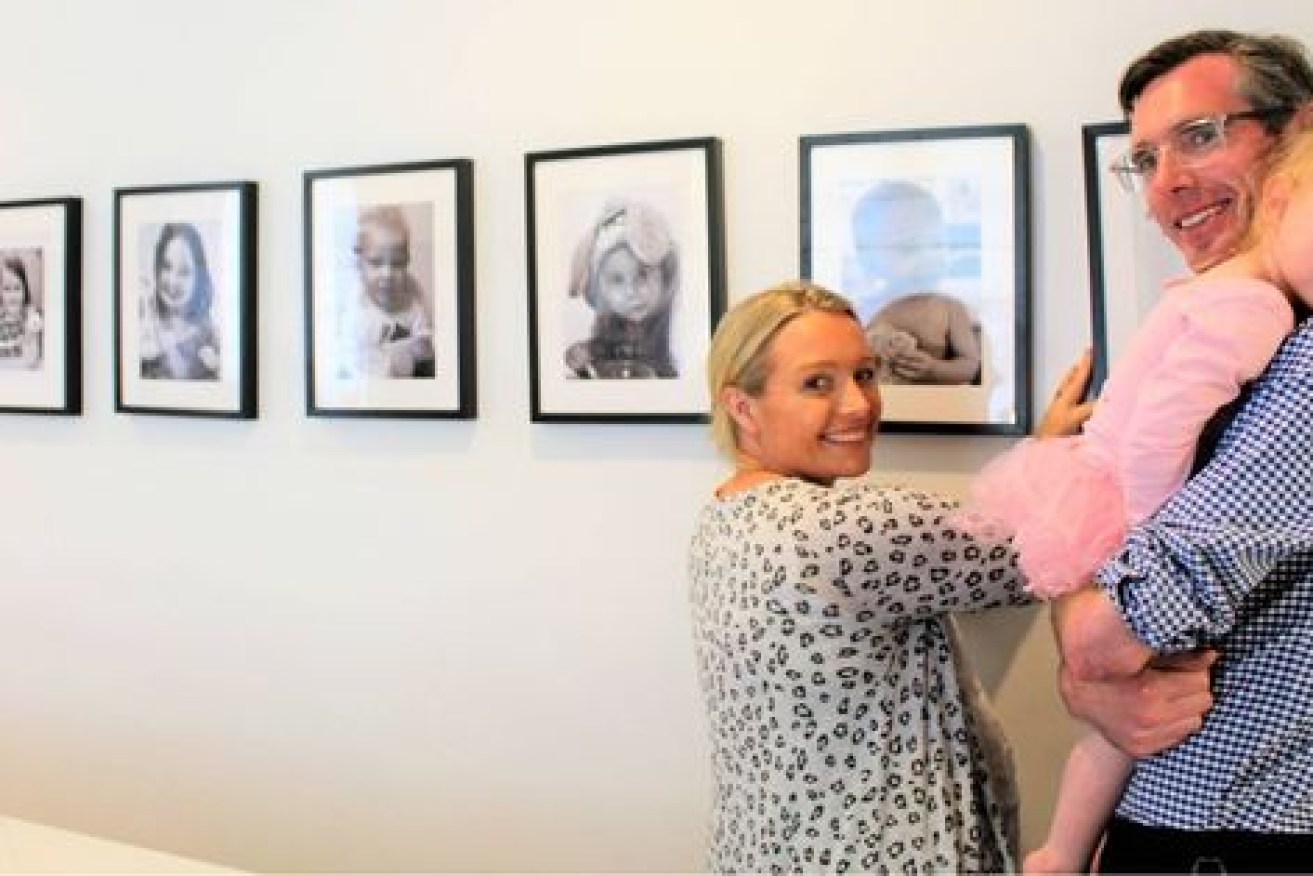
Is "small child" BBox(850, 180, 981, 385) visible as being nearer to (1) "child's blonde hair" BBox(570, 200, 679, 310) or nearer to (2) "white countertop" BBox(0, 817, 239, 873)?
(1) "child's blonde hair" BBox(570, 200, 679, 310)

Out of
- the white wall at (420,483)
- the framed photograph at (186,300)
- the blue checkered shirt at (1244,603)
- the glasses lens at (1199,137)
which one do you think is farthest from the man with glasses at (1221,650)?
the framed photograph at (186,300)

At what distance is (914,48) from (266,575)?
1.45 m

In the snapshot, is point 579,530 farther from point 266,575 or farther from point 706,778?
point 266,575

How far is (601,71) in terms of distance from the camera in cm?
197

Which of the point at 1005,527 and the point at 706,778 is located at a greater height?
the point at 1005,527

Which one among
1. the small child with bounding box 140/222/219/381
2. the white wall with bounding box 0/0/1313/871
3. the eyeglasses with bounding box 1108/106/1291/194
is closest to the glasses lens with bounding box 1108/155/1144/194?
the eyeglasses with bounding box 1108/106/1291/194

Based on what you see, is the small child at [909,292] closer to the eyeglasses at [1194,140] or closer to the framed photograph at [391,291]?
the eyeglasses at [1194,140]

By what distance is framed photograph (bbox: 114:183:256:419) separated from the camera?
2.27 meters

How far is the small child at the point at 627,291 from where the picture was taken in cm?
192

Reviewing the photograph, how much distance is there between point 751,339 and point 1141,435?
23.2 inches

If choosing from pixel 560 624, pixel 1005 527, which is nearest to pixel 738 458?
pixel 1005 527

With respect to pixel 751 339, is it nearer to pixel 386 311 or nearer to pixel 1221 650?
pixel 1221 650

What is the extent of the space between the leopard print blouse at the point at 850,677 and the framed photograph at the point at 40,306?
5.10 ft

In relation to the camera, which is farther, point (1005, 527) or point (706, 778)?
point (706, 778)
